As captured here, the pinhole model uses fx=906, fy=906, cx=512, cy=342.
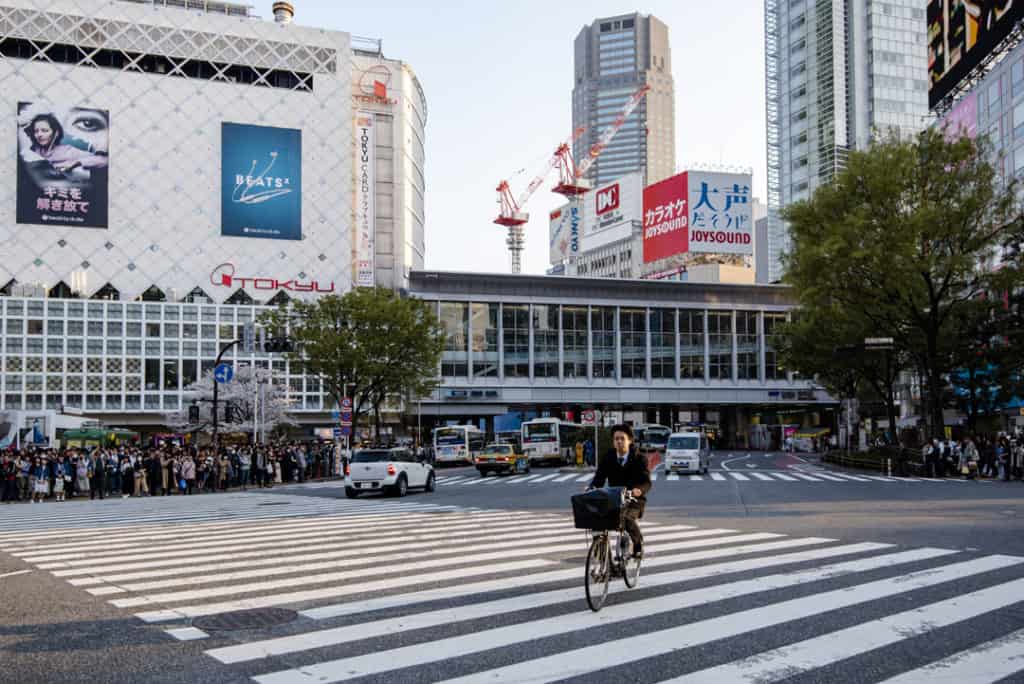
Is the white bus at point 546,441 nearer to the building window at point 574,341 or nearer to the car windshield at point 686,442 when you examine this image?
the car windshield at point 686,442

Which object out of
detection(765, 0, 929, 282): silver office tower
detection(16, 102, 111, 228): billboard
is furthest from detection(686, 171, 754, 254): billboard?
detection(16, 102, 111, 228): billboard

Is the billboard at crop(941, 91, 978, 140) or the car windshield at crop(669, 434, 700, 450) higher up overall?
the billboard at crop(941, 91, 978, 140)

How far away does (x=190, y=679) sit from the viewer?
20.4 feet

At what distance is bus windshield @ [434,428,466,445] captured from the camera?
5444 centimetres

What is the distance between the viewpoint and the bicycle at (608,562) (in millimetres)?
8391

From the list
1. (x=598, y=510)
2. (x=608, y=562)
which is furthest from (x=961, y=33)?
(x=598, y=510)

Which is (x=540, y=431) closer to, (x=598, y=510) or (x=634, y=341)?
(x=634, y=341)

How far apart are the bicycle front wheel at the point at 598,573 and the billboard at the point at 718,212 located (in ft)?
268

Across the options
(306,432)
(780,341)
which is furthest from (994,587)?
(306,432)

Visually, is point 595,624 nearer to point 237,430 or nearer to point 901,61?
point 237,430

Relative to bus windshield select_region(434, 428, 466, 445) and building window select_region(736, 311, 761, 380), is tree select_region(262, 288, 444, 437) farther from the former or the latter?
building window select_region(736, 311, 761, 380)

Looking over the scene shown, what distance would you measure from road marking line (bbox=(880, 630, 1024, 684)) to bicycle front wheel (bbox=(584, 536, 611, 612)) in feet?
9.36

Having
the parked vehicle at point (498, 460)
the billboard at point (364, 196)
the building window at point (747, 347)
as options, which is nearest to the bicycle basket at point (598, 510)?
the parked vehicle at point (498, 460)

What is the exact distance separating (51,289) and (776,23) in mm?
101842
